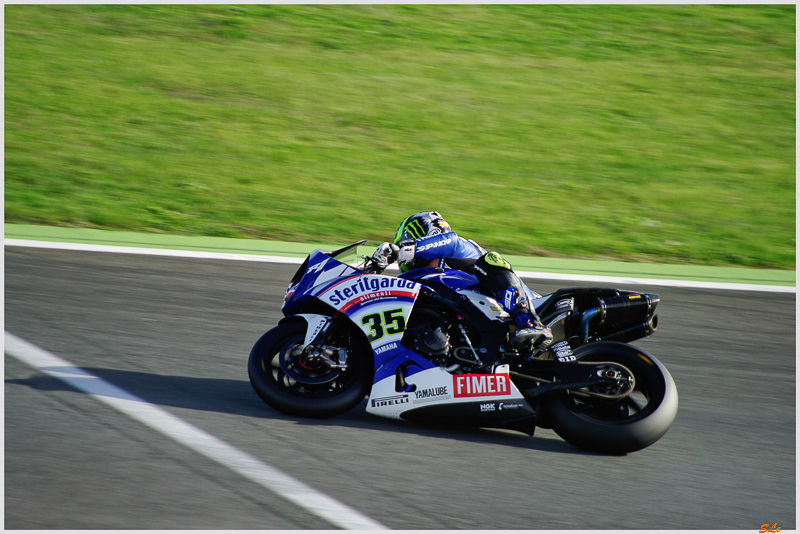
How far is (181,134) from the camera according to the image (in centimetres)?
1558

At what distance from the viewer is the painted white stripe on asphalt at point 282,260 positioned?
9898 millimetres

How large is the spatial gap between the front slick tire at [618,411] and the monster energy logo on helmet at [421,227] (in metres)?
1.28

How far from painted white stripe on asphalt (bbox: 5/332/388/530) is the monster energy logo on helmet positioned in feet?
6.22

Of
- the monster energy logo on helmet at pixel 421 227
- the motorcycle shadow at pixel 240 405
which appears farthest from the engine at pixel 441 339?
the monster energy logo on helmet at pixel 421 227

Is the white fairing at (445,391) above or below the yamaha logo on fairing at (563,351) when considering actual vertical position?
below

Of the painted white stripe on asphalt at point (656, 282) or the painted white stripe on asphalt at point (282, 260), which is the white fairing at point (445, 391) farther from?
the painted white stripe on asphalt at point (656, 282)

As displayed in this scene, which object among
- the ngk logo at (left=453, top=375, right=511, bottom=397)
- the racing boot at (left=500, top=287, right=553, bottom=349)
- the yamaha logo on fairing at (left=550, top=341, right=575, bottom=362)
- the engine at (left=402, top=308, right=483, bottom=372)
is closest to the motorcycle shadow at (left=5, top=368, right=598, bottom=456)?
the ngk logo at (left=453, top=375, right=511, bottom=397)

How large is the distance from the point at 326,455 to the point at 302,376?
2.28ft

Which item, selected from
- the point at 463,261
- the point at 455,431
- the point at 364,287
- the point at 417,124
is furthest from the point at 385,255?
the point at 417,124

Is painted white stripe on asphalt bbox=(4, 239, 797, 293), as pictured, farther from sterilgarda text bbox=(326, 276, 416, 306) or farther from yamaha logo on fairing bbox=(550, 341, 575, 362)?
yamaha logo on fairing bbox=(550, 341, 575, 362)

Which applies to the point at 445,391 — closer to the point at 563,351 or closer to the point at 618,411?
the point at 563,351

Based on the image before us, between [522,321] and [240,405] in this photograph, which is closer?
[522,321]

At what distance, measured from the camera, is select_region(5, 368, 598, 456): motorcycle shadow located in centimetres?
527

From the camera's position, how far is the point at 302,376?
5305 mm
